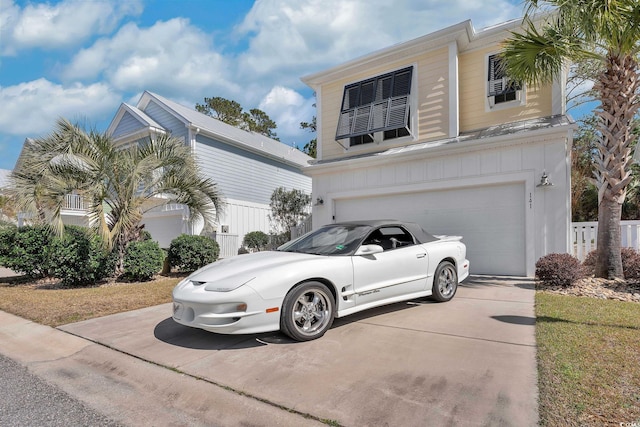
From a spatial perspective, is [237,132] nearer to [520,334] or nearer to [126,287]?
[126,287]

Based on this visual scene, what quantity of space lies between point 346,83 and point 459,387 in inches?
425

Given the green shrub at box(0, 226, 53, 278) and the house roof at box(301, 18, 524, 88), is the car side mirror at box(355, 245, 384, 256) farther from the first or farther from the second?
the green shrub at box(0, 226, 53, 278)

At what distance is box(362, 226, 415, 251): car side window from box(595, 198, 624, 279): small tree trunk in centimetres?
422

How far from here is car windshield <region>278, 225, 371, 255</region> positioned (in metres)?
4.80

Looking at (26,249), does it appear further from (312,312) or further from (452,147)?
(452,147)

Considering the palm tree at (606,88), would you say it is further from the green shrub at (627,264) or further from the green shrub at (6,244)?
the green shrub at (6,244)

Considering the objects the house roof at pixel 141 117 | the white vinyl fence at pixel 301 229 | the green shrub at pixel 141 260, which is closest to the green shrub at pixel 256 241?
the white vinyl fence at pixel 301 229

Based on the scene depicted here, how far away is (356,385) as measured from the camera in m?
2.94

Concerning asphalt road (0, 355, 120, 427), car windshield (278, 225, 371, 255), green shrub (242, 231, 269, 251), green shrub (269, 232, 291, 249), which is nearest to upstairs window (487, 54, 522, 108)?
car windshield (278, 225, 371, 255)

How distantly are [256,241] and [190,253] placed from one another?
5.42 metres

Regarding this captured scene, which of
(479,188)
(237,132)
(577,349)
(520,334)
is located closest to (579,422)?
(577,349)

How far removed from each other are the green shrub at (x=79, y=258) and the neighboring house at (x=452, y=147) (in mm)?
5949

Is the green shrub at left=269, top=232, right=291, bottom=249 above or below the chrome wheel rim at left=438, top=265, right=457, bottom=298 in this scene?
above

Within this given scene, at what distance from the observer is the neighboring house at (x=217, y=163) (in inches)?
618
